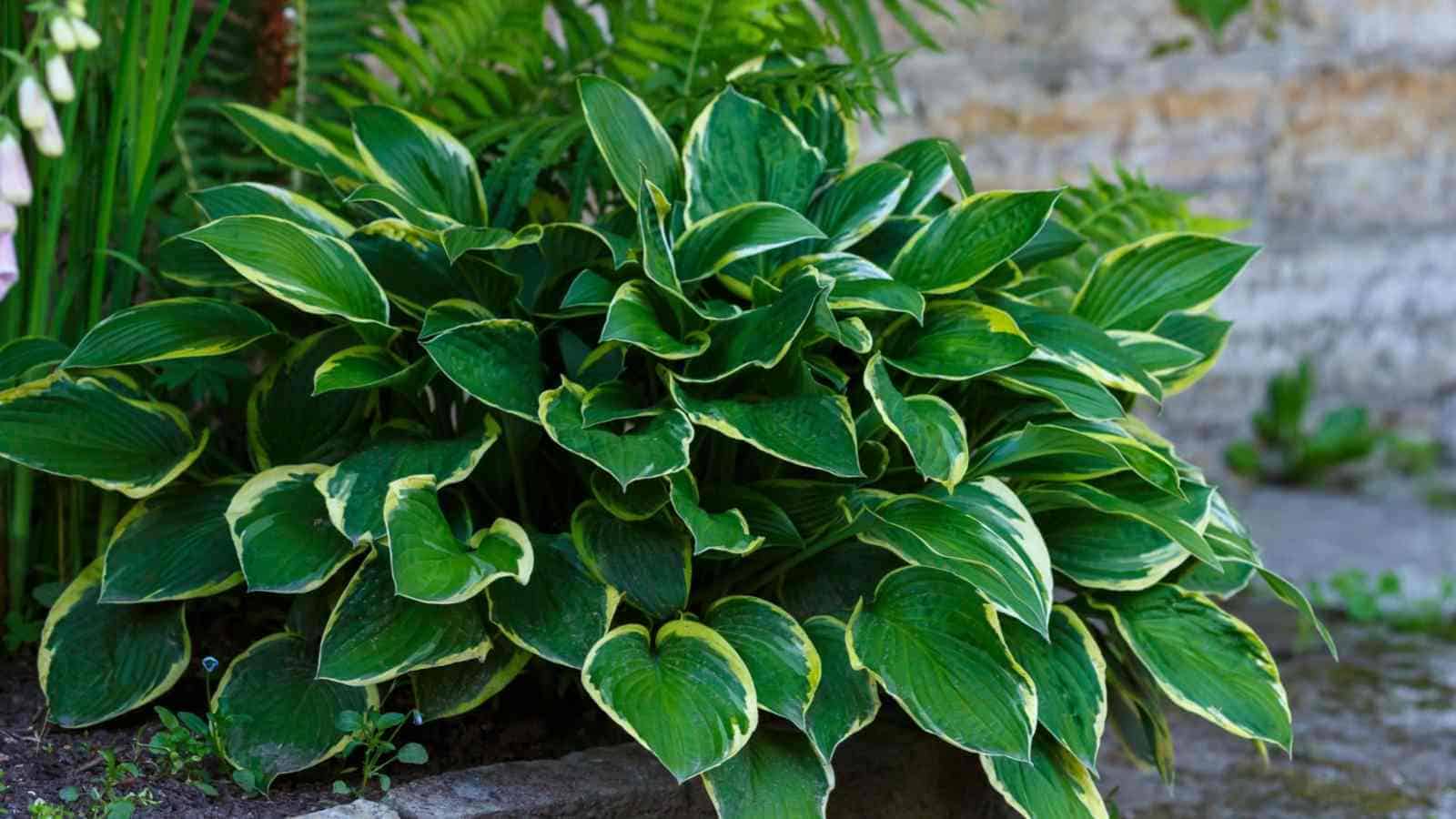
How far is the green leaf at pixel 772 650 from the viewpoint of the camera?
1177mm

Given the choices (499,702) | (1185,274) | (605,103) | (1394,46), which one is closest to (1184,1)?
(1394,46)

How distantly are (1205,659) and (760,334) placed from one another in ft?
1.78

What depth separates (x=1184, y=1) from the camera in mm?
3889

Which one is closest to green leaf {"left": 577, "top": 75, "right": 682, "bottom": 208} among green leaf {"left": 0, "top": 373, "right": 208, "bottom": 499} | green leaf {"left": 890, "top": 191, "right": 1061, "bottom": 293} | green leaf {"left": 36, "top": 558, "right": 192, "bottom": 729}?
green leaf {"left": 890, "top": 191, "right": 1061, "bottom": 293}

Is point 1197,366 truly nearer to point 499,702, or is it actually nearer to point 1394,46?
point 499,702

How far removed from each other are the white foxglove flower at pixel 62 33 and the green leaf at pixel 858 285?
2.03 feet

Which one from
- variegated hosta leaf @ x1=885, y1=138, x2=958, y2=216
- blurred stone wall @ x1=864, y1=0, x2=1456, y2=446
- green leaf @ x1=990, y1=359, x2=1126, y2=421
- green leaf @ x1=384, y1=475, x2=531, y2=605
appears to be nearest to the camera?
green leaf @ x1=384, y1=475, x2=531, y2=605

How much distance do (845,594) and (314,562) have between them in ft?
1.68

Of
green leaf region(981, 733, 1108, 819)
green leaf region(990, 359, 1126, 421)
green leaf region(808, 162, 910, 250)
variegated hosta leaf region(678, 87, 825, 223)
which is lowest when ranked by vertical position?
green leaf region(981, 733, 1108, 819)

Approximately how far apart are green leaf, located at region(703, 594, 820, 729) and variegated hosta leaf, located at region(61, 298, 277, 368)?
53cm

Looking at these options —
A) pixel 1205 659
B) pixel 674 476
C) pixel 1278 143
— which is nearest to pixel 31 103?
pixel 674 476

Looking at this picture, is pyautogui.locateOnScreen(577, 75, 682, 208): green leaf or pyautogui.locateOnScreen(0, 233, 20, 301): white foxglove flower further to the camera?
pyautogui.locateOnScreen(577, 75, 682, 208): green leaf

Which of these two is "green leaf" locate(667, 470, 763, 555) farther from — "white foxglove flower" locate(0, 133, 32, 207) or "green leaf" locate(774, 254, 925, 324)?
"white foxglove flower" locate(0, 133, 32, 207)

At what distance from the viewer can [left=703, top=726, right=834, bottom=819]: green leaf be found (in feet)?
3.84
